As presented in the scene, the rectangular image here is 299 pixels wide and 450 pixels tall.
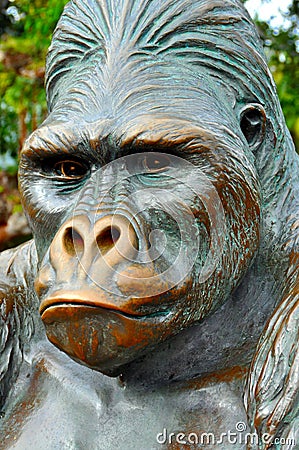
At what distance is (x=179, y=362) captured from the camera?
48.9 inches

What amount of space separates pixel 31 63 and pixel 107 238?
14.6ft

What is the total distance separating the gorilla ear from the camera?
1237 mm

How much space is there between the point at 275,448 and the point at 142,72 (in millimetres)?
663

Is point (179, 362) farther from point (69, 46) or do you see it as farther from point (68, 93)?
point (69, 46)

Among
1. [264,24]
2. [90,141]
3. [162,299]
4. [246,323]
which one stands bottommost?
[264,24]

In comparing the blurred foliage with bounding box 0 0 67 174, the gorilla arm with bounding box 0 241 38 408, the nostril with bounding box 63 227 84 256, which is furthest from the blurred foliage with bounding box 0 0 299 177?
the nostril with bounding box 63 227 84 256

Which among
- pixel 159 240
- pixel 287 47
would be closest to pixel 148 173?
pixel 159 240

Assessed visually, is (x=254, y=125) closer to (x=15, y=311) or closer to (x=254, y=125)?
(x=254, y=125)

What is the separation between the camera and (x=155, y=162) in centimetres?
110

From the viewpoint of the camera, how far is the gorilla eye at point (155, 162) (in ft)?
3.60

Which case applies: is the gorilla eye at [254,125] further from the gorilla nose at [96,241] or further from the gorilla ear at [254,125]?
the gorilla nose at [96,241]

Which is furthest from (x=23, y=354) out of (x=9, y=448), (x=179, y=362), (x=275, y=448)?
(x=275, y=448)

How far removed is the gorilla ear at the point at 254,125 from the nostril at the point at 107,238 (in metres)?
0.39
